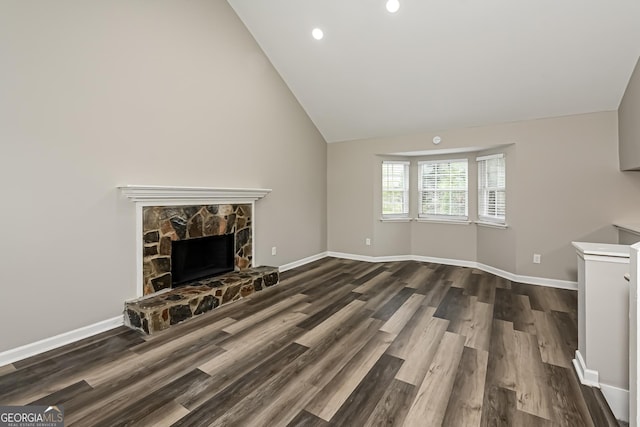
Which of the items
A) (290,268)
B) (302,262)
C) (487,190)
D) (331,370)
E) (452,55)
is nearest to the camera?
(331,370)

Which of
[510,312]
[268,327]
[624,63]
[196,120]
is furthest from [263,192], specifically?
[624,63]

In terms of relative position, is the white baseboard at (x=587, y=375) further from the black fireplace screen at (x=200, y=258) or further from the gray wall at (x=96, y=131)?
the gray wall at (x=96, y=131)

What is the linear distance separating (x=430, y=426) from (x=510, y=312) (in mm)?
2203

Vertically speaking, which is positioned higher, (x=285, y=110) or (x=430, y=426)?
(x=285, y=110)

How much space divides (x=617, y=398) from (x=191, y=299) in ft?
11.6

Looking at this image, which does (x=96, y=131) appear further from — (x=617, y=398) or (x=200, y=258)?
(x=617, y=398)

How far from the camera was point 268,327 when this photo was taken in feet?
9.57

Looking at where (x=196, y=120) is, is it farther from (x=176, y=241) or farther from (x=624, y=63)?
(x=624, y=63)

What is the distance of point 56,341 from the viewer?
252cm

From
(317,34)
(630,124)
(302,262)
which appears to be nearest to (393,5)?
(317,34)

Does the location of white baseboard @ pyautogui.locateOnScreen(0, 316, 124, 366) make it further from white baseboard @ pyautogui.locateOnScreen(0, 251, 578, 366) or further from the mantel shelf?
the mantel shelf

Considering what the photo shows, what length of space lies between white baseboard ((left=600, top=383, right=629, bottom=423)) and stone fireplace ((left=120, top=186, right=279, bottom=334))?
3401 millimetres

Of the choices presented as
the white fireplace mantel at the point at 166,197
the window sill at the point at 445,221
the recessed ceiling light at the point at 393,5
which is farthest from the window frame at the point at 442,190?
the white fireplace mantel at the point at 166,197

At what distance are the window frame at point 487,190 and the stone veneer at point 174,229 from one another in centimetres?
401
